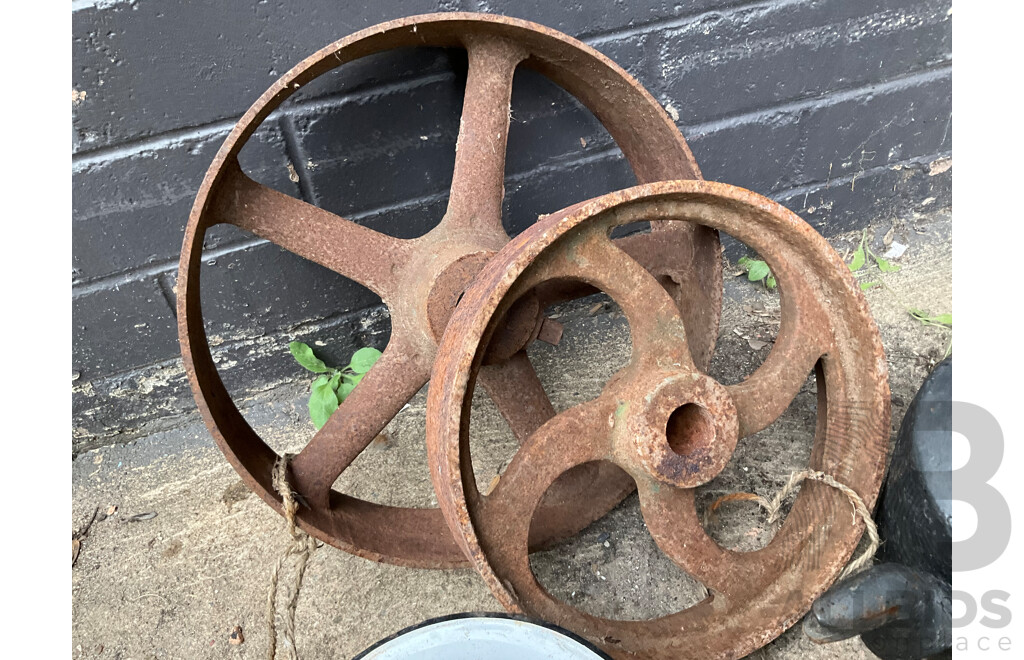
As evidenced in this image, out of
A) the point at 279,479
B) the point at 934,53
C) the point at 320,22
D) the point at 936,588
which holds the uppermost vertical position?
the point at 934,53

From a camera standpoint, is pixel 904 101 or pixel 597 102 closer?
pixel 597 102

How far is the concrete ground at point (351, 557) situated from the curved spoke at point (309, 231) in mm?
507

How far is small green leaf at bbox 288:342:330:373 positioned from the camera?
1.79m

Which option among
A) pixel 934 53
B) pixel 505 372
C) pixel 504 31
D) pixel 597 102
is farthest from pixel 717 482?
pixel 934 53

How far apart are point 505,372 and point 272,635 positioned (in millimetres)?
660

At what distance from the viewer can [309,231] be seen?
4.58 ft

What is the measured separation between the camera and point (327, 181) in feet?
5.22

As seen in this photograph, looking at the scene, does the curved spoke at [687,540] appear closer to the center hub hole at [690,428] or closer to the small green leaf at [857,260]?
the center hub hole at [690,428]

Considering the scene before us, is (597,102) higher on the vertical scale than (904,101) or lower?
lower

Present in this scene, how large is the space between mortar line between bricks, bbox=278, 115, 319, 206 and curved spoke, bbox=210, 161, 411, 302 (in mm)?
174

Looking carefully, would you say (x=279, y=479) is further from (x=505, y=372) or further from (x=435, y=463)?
(x=505, y=372)

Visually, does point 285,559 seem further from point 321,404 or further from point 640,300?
point 640,300

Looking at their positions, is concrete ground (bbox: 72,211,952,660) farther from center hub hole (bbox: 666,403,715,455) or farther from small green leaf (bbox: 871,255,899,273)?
center hub hole (bbox: 666,403,715,455)

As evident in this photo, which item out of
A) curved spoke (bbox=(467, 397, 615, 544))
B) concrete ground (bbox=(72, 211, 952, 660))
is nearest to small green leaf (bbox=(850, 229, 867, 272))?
concrete ground (bbox=(72, 211, 952, 660))
